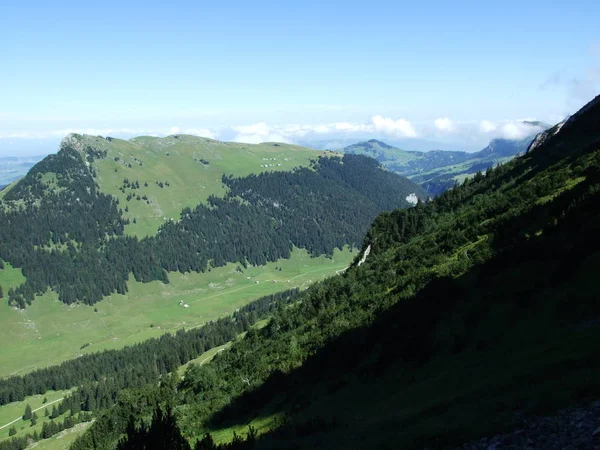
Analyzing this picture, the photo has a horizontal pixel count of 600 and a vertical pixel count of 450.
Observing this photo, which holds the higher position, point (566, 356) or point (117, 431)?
point (566, 356)

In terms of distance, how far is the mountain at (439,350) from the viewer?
22328 mm

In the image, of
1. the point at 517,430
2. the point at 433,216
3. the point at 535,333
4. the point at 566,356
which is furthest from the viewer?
the point at 433,216

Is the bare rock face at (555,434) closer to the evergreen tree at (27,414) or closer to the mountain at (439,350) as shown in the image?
the mountain at (439,350)

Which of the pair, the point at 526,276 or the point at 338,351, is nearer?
the point at 526,276

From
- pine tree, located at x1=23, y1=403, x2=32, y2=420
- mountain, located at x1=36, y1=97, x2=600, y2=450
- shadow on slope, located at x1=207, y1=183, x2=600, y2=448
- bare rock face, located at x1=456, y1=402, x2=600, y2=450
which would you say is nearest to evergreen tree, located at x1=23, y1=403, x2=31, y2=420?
pine tree, located at x1=23, y1=403, x2=32, y2=420

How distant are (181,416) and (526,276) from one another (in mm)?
56065

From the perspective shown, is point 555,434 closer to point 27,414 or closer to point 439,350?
point 439,350

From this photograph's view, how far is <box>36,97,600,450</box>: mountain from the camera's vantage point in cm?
2233

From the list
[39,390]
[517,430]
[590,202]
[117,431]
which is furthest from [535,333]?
[39,390]

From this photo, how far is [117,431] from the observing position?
96.9 m

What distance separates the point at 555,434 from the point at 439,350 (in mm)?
25108

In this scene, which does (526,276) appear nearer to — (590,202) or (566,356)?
(590,202)

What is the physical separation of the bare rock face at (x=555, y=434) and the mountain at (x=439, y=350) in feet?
1.04

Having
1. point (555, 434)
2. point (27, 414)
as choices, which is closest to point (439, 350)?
point (555, 434)
